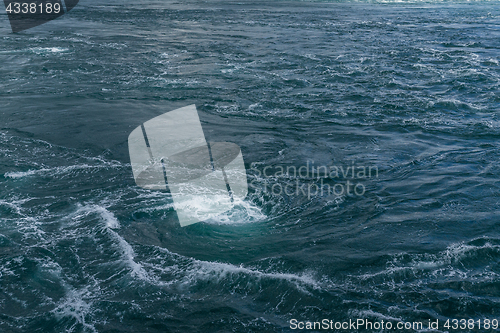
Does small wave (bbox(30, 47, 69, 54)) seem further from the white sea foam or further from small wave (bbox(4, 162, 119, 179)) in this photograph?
the white sea foam

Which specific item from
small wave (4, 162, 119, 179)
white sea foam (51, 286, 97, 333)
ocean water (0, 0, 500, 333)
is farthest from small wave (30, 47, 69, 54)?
white sea foam (51, 286, 97, 333)

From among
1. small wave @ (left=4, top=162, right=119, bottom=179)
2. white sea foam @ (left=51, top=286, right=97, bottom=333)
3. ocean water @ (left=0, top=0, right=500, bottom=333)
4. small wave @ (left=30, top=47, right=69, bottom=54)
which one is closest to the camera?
white sea foam @ (left=51, top=286, right=97, bottom=333)

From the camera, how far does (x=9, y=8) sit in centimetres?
4181

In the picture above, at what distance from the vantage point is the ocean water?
6117 mm

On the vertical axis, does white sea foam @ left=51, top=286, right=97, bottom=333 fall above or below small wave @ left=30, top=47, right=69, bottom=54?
below

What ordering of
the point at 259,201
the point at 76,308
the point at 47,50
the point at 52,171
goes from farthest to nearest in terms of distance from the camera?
1. the point at 47,50
2. the point at 52,171
3. the point at 259,201
4. the point at 76,308

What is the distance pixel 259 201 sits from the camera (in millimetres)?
8594

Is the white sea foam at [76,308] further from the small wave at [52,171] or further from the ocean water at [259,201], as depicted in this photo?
the small wave at [52,171]

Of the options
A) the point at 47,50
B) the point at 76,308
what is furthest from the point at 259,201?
the point at 47,50

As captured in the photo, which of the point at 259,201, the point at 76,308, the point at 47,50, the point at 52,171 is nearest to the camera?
the point at 76,308

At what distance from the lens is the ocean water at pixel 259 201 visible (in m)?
6.12

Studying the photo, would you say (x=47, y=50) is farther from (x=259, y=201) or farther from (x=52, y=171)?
(x=259, y=201)

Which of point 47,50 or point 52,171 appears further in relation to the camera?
point 47,50

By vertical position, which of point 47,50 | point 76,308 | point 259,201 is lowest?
point 76,308
